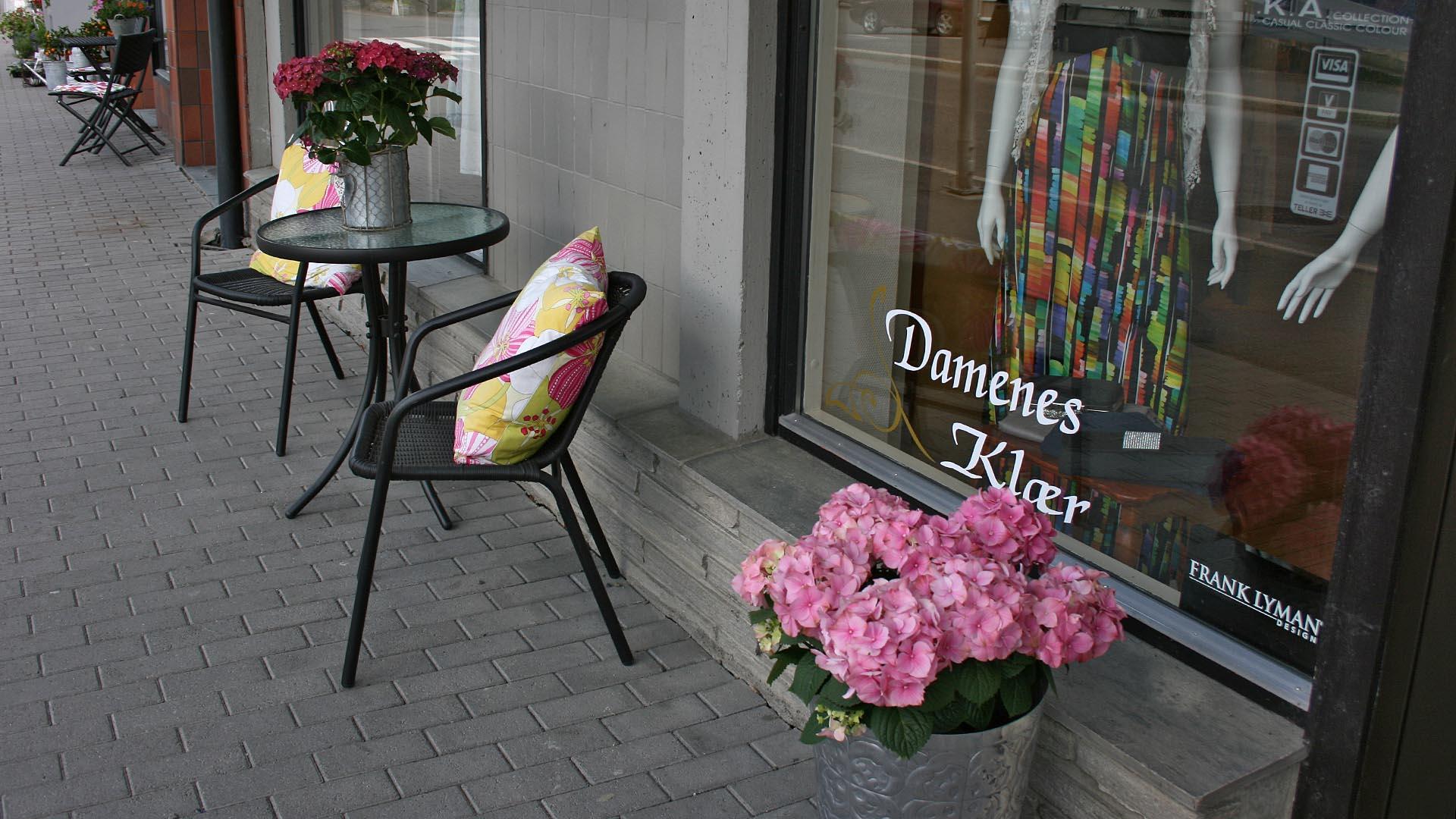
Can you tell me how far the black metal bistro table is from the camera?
3.81 m

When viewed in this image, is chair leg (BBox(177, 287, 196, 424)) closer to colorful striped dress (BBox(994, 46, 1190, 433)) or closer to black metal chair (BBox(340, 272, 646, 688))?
black metal chair (BBox(340, 272, 646, 688))

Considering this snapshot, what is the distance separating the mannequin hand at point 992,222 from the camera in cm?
290

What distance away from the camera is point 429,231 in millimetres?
4078

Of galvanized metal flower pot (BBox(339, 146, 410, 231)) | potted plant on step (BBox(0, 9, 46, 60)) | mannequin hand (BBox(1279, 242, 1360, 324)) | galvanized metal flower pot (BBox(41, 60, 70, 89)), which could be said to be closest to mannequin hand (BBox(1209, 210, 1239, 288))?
mannequin hand (BBox(1279, 242, 1360, 324))

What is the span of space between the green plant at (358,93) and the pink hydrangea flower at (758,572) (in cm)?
227

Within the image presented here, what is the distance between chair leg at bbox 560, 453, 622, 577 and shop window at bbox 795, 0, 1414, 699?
2.09 ft

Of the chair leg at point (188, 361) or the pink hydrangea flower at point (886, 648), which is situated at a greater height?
the pink hydrangea flower at point (886, 648)

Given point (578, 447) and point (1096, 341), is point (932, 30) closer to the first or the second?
point (1096, 341)

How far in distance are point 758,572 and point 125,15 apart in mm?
12395

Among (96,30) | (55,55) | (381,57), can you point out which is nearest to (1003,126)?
(381,57)

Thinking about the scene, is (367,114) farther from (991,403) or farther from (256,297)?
(991,403)

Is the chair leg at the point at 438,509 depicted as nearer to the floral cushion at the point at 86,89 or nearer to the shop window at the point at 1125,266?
the shop window at the point at 1125,266

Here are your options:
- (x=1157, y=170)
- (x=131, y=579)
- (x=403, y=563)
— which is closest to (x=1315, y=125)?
(x=1157, y=170)

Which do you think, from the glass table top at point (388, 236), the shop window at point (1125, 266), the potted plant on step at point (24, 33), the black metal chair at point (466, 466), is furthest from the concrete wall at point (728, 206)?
the potted plant on step at point (24, 33)
